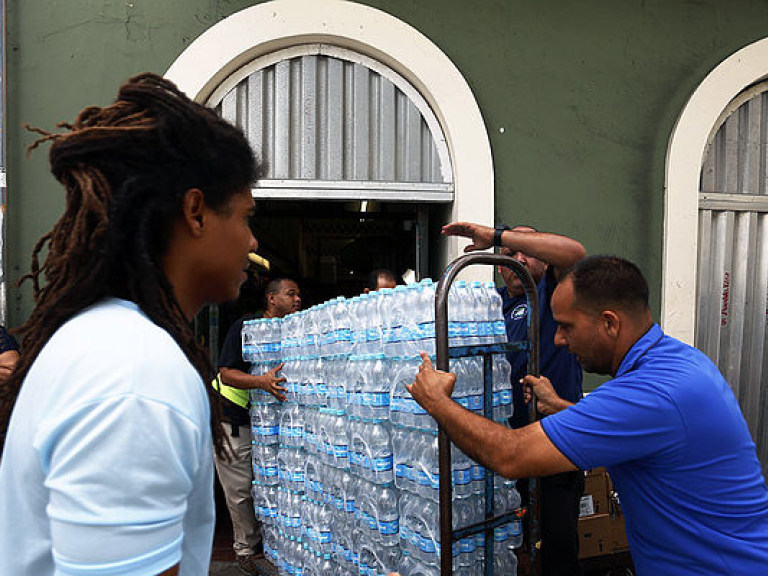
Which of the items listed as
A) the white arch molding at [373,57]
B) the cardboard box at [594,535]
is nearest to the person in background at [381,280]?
the white arch molding at [373,57]

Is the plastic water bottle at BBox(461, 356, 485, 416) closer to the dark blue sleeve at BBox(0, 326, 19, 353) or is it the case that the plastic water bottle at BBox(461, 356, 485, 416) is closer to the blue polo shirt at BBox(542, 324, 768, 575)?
the blue polo shirt at BBox(542, 324, 768, 575)

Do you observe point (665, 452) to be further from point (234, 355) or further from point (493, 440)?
point (234, 355)

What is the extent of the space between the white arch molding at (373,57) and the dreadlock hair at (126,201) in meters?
4.34

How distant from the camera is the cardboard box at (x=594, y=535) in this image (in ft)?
13.8

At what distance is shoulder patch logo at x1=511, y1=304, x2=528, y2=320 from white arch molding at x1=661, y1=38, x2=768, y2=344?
8.58 feet

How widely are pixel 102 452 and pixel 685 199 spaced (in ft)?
19.4

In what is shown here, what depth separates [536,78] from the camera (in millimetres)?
5648

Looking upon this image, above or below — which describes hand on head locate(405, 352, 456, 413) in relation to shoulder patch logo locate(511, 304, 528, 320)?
below

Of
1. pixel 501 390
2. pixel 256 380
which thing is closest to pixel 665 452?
pixel 501 390

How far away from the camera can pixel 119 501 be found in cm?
87

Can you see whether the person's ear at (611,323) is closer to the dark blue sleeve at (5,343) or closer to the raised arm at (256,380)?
the raised arm at (256,380)

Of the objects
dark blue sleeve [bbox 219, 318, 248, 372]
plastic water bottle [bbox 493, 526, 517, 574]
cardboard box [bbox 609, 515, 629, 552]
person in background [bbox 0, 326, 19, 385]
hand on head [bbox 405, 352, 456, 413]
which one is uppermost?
hand on head [bbox 405, 352, 456, 413]

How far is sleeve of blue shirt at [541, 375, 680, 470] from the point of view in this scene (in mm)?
2045

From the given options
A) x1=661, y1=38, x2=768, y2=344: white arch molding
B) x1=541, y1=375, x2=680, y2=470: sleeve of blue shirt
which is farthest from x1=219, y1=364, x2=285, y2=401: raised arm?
x1=661, y1=38, x2=768, y2=344: white arch molding
